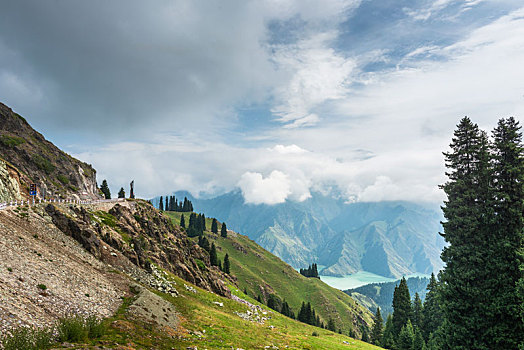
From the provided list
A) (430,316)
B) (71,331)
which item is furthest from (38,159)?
(430,316)

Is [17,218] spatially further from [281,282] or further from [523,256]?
[281,282]

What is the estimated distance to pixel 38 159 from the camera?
75.6m

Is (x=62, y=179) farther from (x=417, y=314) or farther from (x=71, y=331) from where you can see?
(x=417, y=314)

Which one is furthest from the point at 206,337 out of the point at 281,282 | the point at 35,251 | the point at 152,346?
the point at 281,282

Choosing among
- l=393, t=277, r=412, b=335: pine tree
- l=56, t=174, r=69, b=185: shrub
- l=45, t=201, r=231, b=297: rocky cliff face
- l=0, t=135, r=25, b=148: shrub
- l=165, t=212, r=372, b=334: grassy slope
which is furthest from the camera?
l=165, t=212, r=372, b=334: grassy slope

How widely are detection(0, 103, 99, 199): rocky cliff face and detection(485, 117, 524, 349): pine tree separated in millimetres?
83235

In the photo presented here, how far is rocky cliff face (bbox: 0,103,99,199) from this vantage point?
6812 centimetres

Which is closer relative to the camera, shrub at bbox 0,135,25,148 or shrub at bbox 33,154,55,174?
shrub at bbox 0,135,25,148

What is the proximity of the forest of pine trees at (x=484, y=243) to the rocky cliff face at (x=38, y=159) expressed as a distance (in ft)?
264

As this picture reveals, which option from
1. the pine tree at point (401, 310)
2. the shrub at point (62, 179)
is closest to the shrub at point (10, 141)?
the shrub at point (62, 179)

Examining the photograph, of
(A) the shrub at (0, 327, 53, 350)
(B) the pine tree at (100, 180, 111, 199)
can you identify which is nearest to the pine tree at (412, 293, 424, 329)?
(A) the shrub at (0, 327, 53, 350)

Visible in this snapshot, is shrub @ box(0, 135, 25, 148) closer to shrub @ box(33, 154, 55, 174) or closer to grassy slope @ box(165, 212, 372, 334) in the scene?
shrub @ box(33, 154, 55, 174)

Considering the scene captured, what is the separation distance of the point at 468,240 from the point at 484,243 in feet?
4.38

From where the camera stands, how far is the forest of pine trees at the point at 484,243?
24938 millimetres
